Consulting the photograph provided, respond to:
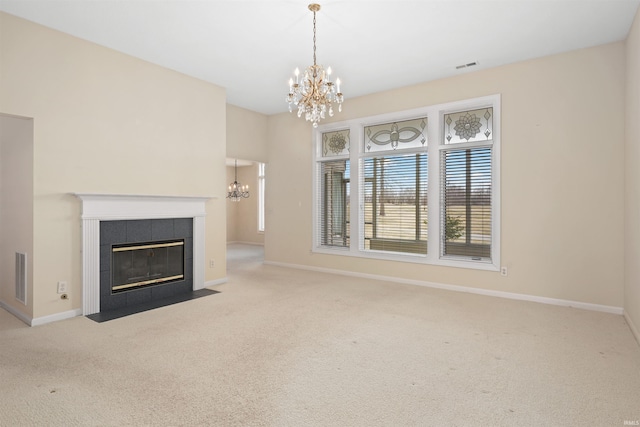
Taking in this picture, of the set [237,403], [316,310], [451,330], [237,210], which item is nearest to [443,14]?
[451,330]

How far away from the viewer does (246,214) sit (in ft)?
39.2

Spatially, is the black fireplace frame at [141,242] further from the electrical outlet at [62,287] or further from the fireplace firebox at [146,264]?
the electrical outlet at [62,287]

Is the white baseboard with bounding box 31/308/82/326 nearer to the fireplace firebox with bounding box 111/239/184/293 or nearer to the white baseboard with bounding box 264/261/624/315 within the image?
the fireplace firebox with bounding box 111/239/184/293

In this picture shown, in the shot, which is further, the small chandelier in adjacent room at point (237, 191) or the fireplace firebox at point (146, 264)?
the small chandelier in adjacent room at point (237, 191)

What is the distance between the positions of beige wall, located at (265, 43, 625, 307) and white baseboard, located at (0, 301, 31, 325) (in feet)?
16.4

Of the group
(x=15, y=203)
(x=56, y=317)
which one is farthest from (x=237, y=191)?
(x=56, y=317)

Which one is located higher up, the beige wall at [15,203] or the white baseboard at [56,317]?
the beige wall at [15,203]

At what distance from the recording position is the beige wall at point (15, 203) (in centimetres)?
369

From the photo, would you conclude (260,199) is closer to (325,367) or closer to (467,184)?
(467,184)

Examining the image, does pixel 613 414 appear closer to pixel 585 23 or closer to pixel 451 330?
pixel 451 330

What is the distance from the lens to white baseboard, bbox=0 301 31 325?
12.1 feet

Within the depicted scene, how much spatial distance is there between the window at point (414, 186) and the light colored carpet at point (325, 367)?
1207mm

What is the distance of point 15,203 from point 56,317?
1332 millimetres

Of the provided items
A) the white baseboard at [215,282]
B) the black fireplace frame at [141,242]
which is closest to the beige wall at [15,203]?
the black fireplace frame at [141,242]
